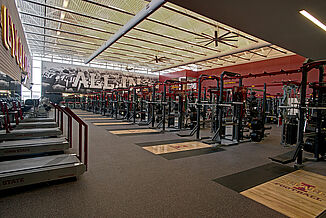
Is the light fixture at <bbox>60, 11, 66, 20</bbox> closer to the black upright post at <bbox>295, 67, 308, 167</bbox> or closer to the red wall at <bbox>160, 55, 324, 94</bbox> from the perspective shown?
the black upright post at <bbox>295, 67, 308, 167</bbox>

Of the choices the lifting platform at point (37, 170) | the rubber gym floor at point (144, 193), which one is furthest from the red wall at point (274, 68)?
the lifting platform at point (37, 170)

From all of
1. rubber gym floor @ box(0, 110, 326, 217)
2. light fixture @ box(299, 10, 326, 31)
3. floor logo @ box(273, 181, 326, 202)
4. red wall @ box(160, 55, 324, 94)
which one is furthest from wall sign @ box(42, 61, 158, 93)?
floor logo @ box(273, 181, 326, 202)

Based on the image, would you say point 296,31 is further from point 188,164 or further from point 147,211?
point 147,211

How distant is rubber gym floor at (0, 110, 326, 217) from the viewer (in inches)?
71.4

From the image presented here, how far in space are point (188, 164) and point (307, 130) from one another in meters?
3.59

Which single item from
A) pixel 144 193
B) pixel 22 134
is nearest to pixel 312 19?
pixel 144 193

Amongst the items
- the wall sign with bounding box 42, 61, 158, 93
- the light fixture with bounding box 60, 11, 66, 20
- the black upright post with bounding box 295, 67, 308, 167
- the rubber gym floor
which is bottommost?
the rubber gym floor

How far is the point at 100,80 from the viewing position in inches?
905

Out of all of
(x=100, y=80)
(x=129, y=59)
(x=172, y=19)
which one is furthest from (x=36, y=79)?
(x=172, y=19)

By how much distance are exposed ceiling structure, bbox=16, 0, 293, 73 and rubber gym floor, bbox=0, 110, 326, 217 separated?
8.22 m

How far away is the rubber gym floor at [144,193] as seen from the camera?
5.95ft

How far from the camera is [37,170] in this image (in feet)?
7.24

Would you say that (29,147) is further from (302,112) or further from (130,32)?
(130,32)

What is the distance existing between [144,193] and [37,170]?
133 cm
